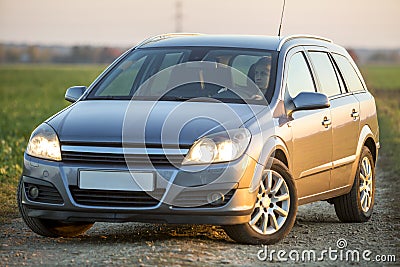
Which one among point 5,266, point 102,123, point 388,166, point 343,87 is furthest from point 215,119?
point 388,166

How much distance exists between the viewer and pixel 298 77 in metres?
9.19

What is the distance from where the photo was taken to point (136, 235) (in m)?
8.62

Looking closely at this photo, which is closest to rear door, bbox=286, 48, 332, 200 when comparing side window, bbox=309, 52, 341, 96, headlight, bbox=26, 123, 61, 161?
side window, bbox=309, 52, 341, 96

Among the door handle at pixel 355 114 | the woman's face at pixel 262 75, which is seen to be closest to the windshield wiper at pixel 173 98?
the woman's face at pixel 262 75

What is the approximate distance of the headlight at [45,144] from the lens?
7.78m

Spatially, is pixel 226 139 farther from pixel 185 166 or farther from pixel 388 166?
pixel 388 166

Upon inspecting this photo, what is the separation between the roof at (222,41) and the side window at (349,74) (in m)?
0.91

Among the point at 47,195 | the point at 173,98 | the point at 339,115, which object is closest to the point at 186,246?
the point at 47,195

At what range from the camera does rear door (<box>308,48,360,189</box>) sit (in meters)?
9.54

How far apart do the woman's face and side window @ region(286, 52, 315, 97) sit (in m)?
0.20

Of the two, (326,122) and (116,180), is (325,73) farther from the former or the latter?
(116,180)

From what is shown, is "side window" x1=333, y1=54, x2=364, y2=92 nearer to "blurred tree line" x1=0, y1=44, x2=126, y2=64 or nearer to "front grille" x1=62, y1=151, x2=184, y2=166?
"front grille" x1=62, y1=151, x2=184, y2=166

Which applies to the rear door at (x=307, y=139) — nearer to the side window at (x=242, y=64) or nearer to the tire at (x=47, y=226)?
the side window at (x=242, y=64)

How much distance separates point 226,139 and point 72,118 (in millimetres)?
1254
